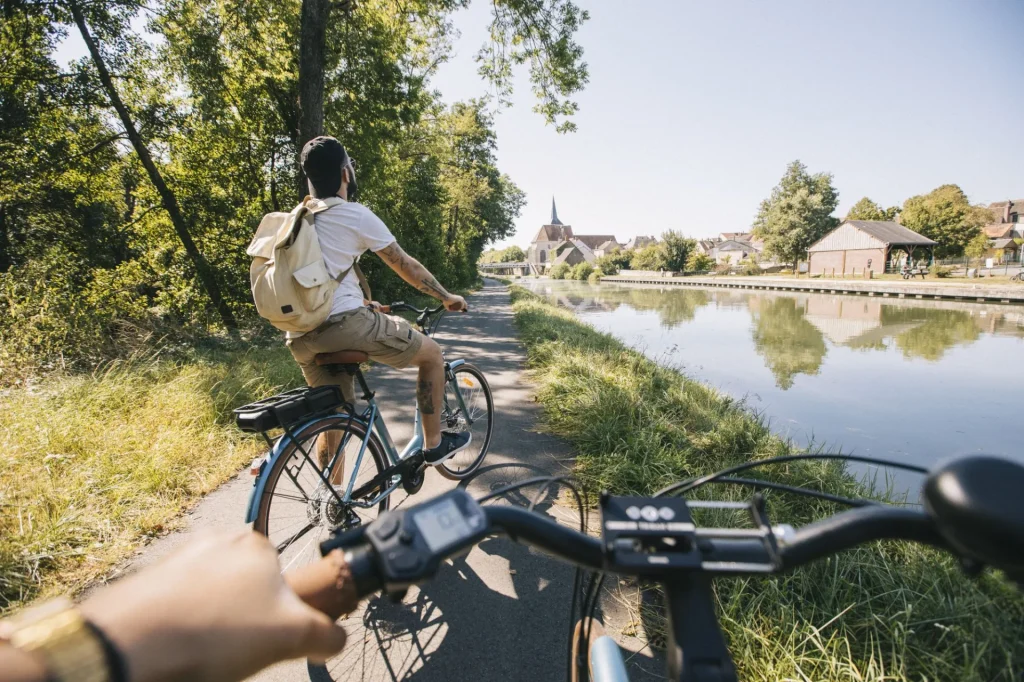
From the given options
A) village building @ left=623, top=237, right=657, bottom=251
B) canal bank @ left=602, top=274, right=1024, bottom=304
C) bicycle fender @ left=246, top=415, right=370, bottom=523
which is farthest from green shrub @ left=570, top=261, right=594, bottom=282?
bicycle fender @ left=246, top=415, right=370, bottom=523

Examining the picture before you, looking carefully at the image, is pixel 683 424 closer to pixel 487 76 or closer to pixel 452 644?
pixel 452 644

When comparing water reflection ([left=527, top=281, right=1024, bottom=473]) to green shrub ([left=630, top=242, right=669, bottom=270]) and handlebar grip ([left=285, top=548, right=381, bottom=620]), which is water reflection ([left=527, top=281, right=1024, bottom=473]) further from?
green shrub ([left=630, top=242, right=669, bottom=270])

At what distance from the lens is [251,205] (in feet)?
37.7

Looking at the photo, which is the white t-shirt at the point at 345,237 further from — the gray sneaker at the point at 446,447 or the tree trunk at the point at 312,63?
the tree trunk at the point at 312,63

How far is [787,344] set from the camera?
13.7 m

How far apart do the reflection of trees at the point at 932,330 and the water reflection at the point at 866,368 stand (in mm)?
45

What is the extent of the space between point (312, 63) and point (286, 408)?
7519mm

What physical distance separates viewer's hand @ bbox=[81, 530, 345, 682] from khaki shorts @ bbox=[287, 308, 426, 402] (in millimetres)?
2093

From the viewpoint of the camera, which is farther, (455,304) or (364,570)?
(455,304)

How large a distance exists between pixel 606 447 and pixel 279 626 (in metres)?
3.71

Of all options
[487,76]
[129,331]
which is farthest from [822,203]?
[129,331]

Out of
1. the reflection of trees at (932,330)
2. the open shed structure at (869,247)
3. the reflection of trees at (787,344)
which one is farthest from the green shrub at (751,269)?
the reflection of trees at (787,344)

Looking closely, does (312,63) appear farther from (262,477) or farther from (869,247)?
(869,247)

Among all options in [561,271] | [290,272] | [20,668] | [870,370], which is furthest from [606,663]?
[561,271]
